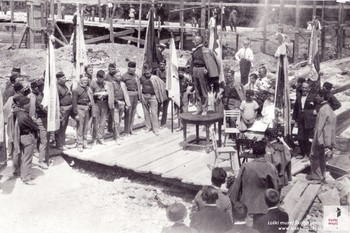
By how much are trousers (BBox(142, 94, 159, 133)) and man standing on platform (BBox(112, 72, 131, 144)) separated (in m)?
0.64

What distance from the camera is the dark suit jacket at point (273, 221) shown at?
615 cm

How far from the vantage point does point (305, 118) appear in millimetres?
10680

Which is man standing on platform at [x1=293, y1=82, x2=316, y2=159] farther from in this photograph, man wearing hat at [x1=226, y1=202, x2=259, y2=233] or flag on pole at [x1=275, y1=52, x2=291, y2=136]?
man wearing hat at [x1=226, y1=202, x2=259, y2=233]

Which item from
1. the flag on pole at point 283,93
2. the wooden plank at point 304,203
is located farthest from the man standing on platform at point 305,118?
the wooden plank at point 304,203

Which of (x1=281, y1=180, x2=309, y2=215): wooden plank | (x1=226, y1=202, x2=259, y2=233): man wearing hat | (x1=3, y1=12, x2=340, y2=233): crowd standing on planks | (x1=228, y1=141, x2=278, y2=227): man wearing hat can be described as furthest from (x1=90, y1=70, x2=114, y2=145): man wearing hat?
(x1=226, y1=202, x2=259, y2=233): man wearing hat

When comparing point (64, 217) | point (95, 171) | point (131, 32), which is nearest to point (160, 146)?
point (95, 171)

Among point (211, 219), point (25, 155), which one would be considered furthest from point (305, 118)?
point (25, 155)

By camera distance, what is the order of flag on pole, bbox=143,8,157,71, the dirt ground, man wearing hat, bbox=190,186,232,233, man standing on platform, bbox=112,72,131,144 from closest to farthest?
man wearing hat, bbox=190,186,232,233, the dirt ground, man standing on platform, bbox=112,72,131,144, flag on pole, bbox=143,8,157,71

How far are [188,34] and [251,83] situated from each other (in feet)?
50.1

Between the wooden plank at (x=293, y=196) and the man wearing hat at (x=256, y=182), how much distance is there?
1845 mm

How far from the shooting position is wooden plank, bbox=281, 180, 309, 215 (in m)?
8.64

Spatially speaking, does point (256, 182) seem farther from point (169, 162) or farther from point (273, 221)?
point (169, 162)

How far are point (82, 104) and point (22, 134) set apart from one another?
1.93 metres

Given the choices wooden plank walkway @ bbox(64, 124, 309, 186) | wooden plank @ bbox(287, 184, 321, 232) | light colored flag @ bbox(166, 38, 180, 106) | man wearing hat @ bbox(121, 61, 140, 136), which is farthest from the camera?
man wearing hat @ bbox(121, 61, 140, 136)
